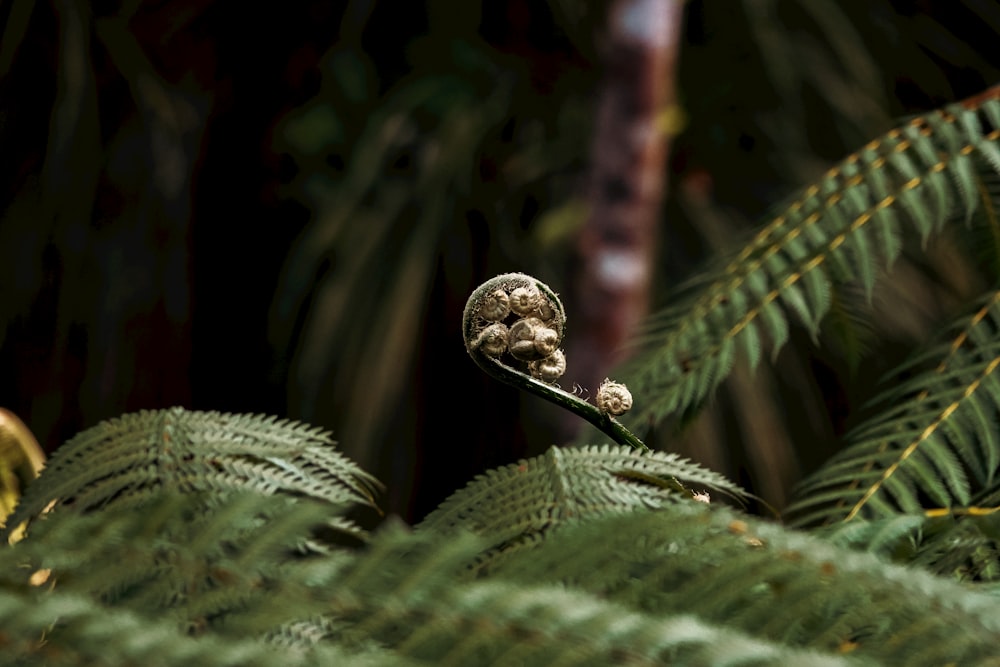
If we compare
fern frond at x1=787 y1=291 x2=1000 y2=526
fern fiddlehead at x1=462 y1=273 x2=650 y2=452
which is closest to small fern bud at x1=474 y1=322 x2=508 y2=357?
fern fiddlehead at x1=462 y1=273 x2=650 y2=452

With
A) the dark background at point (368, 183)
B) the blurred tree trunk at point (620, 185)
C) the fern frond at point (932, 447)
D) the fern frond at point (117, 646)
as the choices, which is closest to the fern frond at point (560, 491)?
Answer: the fern frond at point (117, 646)

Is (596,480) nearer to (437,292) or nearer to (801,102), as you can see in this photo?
(437,292)

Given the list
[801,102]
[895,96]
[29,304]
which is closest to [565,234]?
[801,102]

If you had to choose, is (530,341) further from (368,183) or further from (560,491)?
(368,183)

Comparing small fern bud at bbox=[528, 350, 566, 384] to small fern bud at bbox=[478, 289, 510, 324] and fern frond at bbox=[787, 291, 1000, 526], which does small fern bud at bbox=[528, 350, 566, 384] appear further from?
fern frond at bbox=[787, 291, 1000, 526]

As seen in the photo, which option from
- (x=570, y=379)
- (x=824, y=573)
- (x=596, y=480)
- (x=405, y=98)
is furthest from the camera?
(x=405, y=98)

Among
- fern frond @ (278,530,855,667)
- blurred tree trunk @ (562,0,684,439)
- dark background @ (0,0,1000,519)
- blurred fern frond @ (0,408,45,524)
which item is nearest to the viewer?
fern frond @ (278,530,855,667)

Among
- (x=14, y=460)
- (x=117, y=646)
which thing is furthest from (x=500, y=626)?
(x=14, y=460)

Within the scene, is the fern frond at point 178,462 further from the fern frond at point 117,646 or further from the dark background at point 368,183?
the dark background at point 368,183
